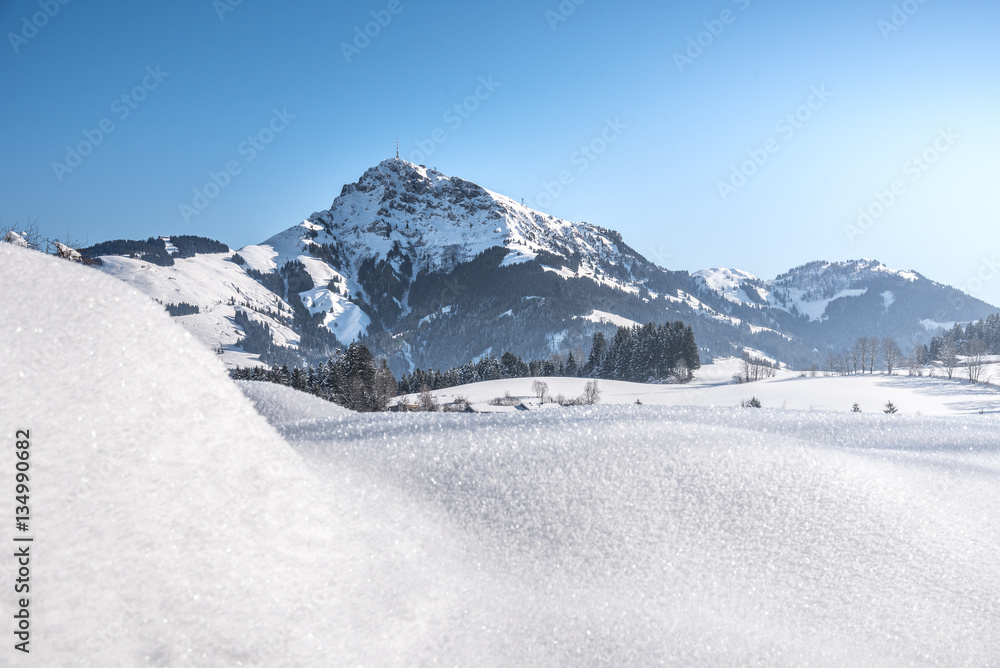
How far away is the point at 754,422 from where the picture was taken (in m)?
3.78

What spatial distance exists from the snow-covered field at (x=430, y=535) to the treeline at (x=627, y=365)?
240 ft

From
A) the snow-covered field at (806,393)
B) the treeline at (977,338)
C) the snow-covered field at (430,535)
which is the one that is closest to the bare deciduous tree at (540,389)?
the snow-covered field at (806,393)

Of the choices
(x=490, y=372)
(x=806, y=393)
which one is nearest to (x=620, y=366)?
(x=490, y=372)

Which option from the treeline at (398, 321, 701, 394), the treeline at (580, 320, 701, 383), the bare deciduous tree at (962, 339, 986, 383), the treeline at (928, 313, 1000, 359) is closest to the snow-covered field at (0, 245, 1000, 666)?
the treeline at (398, 321, 701, 394)

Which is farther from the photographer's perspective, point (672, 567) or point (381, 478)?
point (381, 478)

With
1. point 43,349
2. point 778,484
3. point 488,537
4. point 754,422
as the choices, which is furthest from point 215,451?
point 754,422

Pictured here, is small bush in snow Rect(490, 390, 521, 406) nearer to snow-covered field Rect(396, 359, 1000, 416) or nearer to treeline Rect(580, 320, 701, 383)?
snow-covered field Rect(396, 359, 1000, 416)

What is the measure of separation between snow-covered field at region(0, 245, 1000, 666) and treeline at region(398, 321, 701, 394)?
73.1 metres

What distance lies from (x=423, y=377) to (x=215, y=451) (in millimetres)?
75507

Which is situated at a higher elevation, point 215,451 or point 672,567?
point 215,451

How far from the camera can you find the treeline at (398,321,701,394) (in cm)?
7906

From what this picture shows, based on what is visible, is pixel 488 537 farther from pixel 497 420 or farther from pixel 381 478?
pixel 497 420

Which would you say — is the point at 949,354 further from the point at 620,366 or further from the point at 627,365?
the point at 620,366

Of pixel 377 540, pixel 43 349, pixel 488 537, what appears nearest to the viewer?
pixel 43 349
